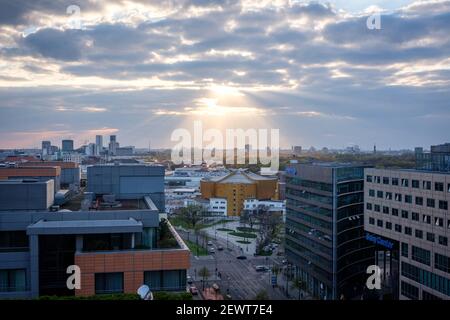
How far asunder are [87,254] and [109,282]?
36 cm

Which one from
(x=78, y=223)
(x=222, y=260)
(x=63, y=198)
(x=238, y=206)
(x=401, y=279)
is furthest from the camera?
(x=238, y=206)

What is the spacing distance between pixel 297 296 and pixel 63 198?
23.0 feet

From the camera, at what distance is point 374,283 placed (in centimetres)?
1121

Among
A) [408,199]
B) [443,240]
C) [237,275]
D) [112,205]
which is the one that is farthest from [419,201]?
[237,275]

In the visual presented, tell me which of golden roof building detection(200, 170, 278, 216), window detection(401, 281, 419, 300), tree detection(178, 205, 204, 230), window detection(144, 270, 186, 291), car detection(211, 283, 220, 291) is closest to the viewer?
window detection(144, 270, 186, 291)

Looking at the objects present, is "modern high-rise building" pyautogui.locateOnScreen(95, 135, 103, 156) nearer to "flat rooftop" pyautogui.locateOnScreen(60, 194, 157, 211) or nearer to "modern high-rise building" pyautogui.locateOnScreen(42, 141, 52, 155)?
"modern high-rise building" pyautogui.locateOnScreen(42, 141, 52, 155)

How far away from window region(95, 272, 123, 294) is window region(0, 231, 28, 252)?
1047mm

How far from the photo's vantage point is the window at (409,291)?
8.76 m

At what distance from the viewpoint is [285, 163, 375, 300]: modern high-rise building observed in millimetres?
11000

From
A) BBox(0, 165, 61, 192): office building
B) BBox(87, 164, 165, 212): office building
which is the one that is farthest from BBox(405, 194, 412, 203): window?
BBox(0, 165, 61, 192): office building

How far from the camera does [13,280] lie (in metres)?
4.94
